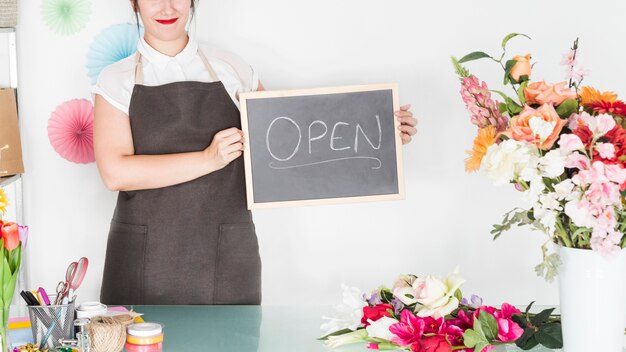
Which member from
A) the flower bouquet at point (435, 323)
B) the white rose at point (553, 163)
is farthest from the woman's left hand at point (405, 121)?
the white rose at point (553, 163)

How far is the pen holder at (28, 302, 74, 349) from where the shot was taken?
147 cm

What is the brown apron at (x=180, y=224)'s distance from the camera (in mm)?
2398

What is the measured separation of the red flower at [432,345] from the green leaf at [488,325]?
0.08m

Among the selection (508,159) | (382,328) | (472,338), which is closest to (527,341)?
(472,338)

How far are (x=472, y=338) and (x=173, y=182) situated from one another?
45.9 inches

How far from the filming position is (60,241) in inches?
114

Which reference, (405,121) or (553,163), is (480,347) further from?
(405,121)

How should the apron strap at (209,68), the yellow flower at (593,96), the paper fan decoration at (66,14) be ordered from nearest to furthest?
the yellow flower at (593,96) → the apron strap at (209,68) → the paper fan decoration at (66,14)

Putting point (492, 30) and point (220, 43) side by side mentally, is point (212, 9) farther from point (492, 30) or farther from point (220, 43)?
point (492, 30)

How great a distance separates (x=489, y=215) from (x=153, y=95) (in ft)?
4.40

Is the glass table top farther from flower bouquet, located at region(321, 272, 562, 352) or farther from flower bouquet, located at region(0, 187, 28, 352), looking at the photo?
flower bouquet, located at region(0, 187, 28, 352)

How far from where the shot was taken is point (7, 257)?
1372 millimetres

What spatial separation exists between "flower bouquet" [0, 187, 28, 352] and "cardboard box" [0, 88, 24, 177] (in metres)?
1.34

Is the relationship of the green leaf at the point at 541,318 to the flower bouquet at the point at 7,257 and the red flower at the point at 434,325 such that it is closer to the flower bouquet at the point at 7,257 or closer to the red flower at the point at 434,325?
the red flower at the point at 434,325
